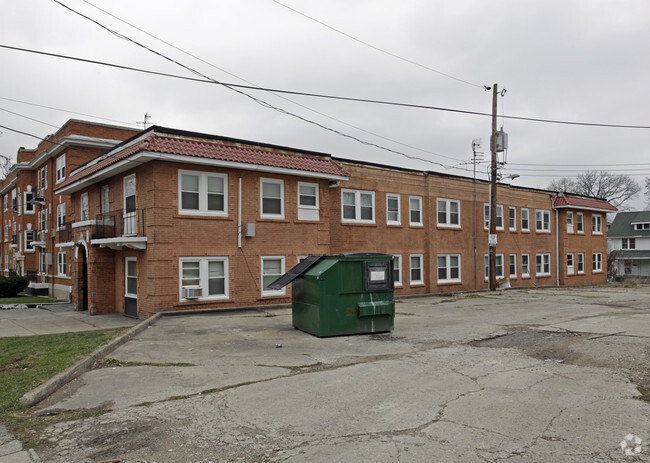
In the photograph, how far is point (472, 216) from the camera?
27.2m

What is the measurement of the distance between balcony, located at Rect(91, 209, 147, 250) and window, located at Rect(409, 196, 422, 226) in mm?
13030

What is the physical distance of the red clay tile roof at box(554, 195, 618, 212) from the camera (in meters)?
33.2

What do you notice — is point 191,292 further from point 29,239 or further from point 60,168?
point 29,239

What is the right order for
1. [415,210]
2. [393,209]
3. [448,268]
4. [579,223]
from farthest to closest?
[579,223] → [448,268] → [415,210] → [393,209]

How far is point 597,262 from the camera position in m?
37.9

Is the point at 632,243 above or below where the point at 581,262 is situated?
above

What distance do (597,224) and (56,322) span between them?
37589 millimetres

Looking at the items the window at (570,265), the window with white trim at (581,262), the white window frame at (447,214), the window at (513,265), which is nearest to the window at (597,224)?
the window with white trim at (581,262)

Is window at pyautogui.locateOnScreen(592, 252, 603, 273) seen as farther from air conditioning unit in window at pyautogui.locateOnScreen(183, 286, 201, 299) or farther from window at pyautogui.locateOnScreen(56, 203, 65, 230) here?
window at pyautogui.locateOnScreen(56, 203, 65, 230)

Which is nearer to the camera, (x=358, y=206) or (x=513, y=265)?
(x=358, y=206)

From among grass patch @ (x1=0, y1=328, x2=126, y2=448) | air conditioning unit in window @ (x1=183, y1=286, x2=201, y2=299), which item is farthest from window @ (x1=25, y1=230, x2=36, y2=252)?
grass patch @ (x1=0, y1=328, x2=126, y2=448)

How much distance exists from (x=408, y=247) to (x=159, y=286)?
41.5 feet

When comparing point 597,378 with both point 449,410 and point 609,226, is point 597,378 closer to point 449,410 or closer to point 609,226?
point 449,410

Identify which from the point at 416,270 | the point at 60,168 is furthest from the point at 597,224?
the point at 60,168
